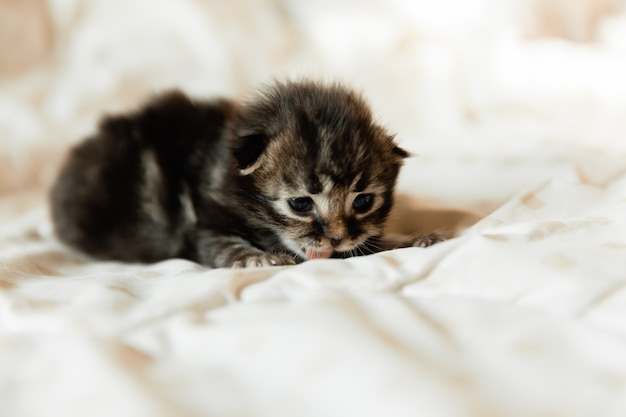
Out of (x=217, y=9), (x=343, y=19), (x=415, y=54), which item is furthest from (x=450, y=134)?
(x=217, y=9)

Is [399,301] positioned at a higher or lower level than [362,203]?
lower

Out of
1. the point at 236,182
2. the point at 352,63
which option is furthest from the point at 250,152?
the point at 352,63

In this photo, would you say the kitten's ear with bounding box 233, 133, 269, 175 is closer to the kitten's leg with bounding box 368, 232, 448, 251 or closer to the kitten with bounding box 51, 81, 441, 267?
the kitten with bounding box 51, 81, 441, 267

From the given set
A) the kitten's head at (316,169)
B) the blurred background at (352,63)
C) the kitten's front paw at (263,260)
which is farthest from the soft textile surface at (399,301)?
the kitten's head at (316,169)

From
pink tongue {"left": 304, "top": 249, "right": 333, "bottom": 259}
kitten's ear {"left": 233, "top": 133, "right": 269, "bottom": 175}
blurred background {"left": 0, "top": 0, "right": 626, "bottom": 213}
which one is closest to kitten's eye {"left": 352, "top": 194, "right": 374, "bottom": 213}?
pink tongue {"left": 304, "top": 249, "right": 333, "bottom": 259}

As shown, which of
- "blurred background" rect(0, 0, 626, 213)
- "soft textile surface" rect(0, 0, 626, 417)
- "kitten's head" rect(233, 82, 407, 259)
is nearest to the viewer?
"soft textile surface" rect(0, 0, 626, 417)

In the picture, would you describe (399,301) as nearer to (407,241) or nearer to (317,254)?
(317,254)

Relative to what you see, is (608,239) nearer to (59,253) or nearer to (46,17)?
(59,253)
